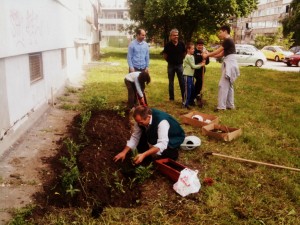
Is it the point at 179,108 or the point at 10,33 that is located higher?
the point at 10,33

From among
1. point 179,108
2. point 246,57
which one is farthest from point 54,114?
point 246,57

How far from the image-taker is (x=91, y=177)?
399cm

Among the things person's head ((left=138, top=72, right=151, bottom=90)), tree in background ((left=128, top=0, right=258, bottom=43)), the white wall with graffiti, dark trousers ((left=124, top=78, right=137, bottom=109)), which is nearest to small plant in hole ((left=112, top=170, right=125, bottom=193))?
the white wall with graffiti

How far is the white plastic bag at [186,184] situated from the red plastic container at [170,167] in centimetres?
14

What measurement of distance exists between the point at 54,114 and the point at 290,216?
5.80 m

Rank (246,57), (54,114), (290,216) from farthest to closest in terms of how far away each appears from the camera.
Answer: (246,57) < (54,114) < (290,216)

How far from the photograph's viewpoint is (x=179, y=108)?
816cm

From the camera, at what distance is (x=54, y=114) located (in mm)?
7477

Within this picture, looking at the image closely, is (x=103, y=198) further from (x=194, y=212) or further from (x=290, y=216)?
(x=290, y=216)

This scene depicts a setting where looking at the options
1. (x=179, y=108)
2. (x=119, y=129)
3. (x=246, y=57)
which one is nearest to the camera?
(x=119, y=129)

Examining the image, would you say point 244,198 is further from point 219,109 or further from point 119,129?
point 219,109

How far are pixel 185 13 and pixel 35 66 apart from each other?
22.2m

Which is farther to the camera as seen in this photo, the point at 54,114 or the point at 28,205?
the point at 54,114

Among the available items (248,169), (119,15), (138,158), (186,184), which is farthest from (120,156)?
(119,15)
